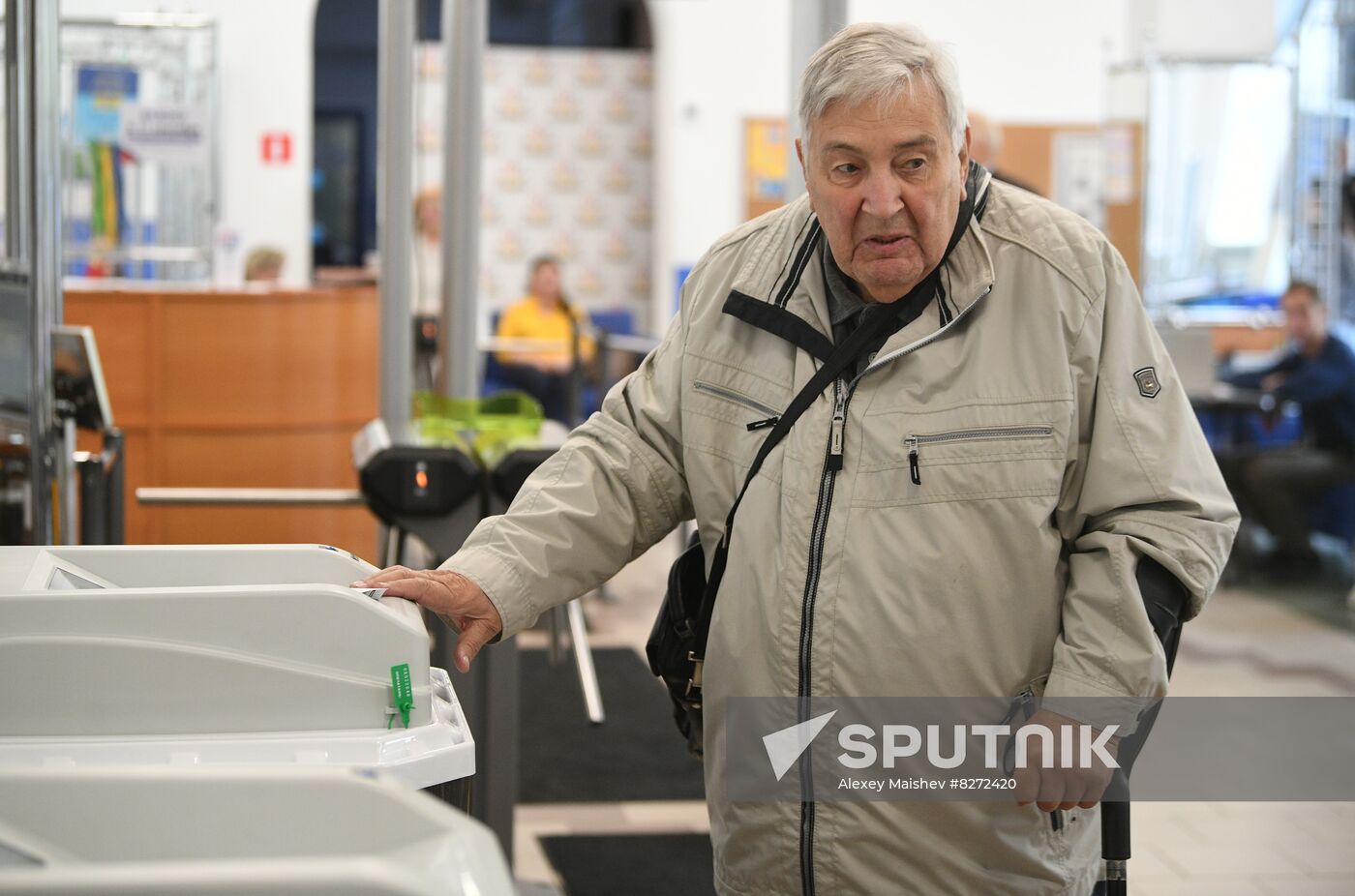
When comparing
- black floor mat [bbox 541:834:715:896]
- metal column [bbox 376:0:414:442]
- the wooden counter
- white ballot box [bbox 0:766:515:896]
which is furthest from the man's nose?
the wooden counter

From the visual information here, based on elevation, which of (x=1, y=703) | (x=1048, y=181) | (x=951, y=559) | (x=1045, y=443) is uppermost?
(x=1048, y=181)

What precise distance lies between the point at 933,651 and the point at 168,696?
81 cm

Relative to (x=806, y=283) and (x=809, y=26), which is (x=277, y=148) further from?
(x=806, y=283)

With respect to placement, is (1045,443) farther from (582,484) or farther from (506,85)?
(506,85)

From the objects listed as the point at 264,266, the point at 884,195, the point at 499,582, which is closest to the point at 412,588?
the point at 499,582

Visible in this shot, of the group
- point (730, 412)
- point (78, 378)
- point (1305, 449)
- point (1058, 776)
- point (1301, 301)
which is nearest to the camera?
point (1058, 776)

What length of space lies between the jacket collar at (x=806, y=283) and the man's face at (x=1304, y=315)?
19.9 ft

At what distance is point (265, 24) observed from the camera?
1165 centimetres

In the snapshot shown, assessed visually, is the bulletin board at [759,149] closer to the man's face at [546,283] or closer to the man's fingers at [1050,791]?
the man's face at [546,283]

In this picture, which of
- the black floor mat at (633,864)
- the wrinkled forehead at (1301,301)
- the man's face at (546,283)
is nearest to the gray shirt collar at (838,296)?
the black floor mat at (633,864)

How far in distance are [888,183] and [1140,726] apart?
663 millimetres

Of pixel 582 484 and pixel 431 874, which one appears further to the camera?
pixel 582 484

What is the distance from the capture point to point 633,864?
3.68 metres

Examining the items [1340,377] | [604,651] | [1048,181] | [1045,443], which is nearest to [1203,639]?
[1340,377]
